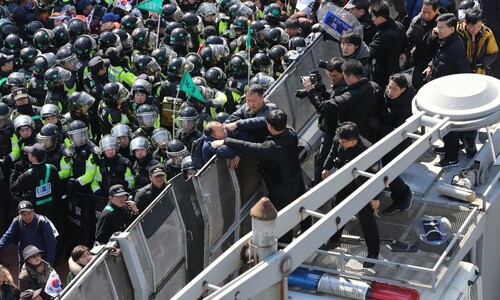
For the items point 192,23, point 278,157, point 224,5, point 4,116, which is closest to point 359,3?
point 278,157

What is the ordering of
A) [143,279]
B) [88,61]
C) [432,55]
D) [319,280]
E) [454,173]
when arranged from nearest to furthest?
1. [143,279]
2. [319,280]
3. [454,173]
4. [432,55]
5. [88,61]

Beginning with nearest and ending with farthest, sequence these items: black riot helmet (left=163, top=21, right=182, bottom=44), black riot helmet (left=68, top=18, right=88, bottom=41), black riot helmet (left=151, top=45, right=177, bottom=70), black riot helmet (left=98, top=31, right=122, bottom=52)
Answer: black riot helmet (left=151, top=45, right=177, bottom=70), black riot helmet (left=98, top=31, right=122, bottom=52), black riot helmet (left=163, top=21, right=182, bottom=44), black riot helmet (left=68, top=18, right=88, bottom=41)

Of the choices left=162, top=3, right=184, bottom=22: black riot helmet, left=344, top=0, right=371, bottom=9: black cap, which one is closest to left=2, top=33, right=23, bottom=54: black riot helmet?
left=162, top=3, right=184, bottom=22: black riot helmet

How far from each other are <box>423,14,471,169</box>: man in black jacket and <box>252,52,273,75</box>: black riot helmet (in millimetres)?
3896

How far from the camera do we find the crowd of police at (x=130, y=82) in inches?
461

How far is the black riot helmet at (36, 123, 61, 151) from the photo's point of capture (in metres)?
12.5

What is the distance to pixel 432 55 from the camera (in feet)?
37.0

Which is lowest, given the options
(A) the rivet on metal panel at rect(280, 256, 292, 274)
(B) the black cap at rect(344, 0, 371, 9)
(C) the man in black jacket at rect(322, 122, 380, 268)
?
(C) the man in black jacket at rect(322, 122, 380, 268)

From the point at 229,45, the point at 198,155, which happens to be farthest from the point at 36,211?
the point at 229,45

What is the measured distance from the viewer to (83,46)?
15172 millimetres

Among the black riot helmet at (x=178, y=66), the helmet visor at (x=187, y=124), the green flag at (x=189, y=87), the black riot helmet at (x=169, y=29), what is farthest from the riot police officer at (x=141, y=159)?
the black riot helmet at (x=169, y=29)

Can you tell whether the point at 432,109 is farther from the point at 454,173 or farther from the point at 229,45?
the point at 229,45

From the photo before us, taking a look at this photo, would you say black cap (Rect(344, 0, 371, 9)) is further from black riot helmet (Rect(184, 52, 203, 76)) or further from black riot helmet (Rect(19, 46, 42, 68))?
black riot helmet (Rect(19, 46, 42, 68))

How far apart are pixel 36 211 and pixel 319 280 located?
4.90 meters
